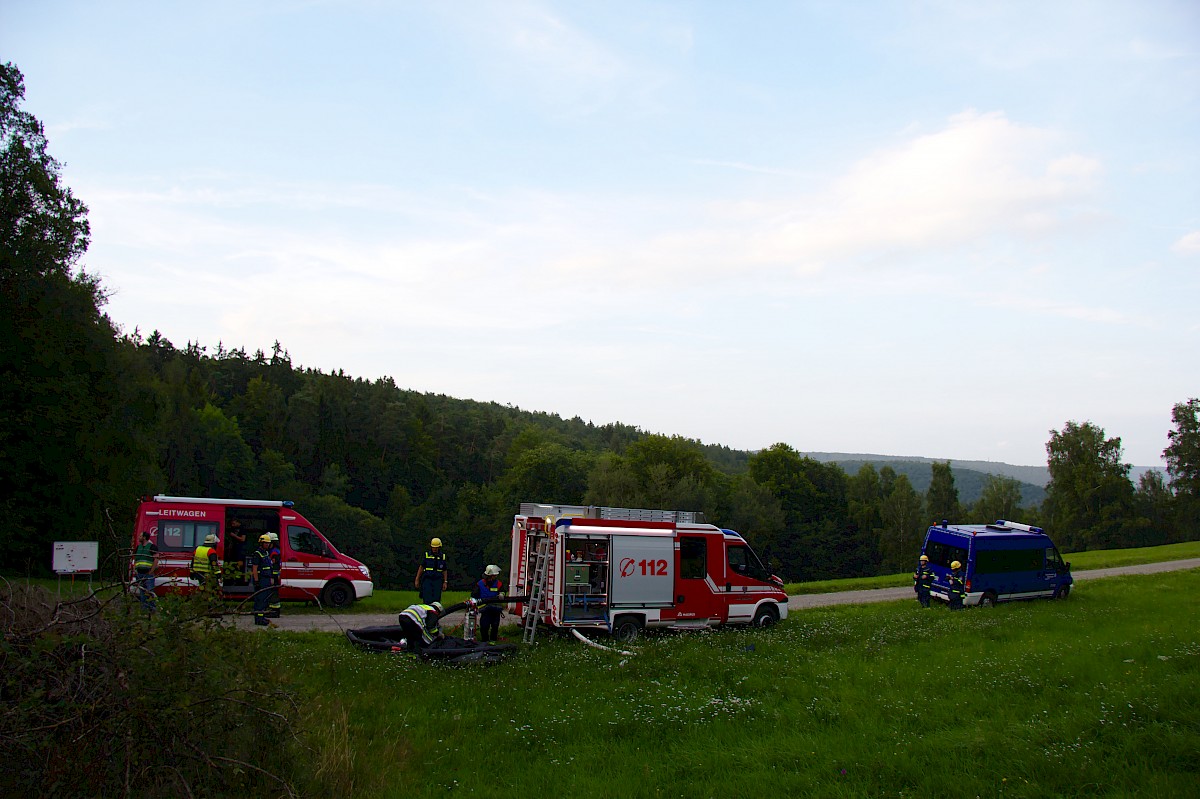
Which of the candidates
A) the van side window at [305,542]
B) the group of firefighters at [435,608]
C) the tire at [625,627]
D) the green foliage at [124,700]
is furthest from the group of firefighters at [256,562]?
the tire at [625,627]

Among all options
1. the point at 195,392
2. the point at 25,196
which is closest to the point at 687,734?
the point at 25,196

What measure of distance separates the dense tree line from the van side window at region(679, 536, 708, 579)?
26033mm

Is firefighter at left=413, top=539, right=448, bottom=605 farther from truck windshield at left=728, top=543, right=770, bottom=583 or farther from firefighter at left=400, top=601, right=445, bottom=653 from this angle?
truck windshield at left=728, top=543, right=770, bottom=583

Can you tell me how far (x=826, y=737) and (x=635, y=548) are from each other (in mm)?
8180

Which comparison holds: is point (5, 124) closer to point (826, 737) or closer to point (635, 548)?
point (635, 548)

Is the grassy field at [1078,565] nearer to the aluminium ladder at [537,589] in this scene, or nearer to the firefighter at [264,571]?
the aluminium ladder at [537,589]

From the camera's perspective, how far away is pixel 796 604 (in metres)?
26.5

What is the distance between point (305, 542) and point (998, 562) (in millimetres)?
19341

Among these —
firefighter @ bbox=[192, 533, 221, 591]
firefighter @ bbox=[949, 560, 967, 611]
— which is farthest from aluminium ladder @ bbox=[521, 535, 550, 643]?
firefighter @ bbox=[949, 560, 967, 611]

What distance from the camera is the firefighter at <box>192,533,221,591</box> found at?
23.4ft

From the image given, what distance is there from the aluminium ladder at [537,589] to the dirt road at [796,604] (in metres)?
2.52

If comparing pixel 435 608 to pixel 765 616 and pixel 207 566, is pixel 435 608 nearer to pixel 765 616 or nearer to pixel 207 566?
pixel 207 566

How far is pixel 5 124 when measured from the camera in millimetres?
29781

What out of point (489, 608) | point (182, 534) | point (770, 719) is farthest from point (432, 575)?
point (770, 719)
